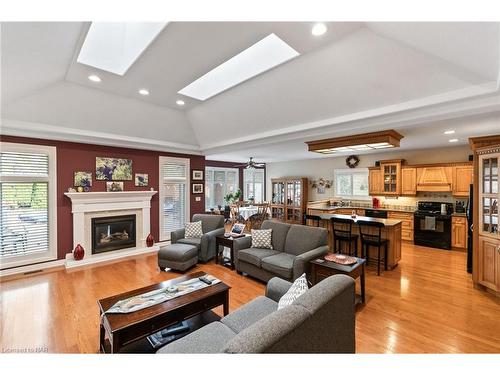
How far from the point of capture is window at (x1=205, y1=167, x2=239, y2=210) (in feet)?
32.2

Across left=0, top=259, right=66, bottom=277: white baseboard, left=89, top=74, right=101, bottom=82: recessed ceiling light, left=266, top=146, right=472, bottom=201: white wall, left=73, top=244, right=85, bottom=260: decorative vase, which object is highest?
left=89, top=74, right=101, bottom=82: recessed ceiling light

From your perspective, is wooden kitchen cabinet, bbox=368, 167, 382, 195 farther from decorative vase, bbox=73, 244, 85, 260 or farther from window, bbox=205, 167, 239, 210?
decorative vase, bbox=73, 244, 85, 260

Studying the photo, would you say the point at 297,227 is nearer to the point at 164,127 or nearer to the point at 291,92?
the point at 291,92

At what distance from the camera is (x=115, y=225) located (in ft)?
16.8

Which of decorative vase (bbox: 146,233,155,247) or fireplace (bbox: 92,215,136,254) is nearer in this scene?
fireplace (bbox: 92,215,136,254)

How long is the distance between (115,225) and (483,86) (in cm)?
644

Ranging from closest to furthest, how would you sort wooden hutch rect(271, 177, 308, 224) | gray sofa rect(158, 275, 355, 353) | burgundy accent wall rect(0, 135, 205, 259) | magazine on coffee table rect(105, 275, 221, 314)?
gray sofa rect(158, 275, 355, 353)
magazine on coffee table rect(105, 275, 221, 314)
burgundy accent wall rect(0, 135, 205, 259)
wooden hutch rect(271, 177, 308, 224)

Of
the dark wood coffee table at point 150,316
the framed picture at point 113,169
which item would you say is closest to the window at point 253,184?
the framed picture at point 113,169

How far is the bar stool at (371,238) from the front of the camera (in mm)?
3965

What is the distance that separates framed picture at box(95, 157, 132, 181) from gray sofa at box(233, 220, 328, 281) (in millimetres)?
3175

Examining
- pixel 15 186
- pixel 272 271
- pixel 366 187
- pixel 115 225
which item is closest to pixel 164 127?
pixel 115 225

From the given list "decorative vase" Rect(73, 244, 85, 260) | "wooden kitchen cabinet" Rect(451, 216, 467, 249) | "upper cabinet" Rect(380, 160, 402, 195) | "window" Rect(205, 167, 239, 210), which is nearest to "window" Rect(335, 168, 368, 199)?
"upper cabinet" Rect(380, 160, 402, 195)

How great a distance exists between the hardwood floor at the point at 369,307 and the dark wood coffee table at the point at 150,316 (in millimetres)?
478
